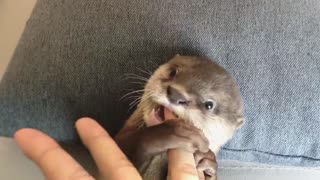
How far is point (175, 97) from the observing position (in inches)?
37.7

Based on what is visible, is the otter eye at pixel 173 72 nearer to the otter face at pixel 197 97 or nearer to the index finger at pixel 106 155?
the otter face at pixel 197 97

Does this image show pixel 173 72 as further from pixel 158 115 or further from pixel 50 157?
pixel 50 157

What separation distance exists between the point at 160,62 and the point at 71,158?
46 centimetres

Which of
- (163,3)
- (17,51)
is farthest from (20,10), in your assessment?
(163,3)

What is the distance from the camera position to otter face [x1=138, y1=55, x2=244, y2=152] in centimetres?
99

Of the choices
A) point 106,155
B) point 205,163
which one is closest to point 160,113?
point 205,163

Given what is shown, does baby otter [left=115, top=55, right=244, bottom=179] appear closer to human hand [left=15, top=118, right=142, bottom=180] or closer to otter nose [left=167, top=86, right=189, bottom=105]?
otter nose [left=167, top=86, right=189, bottom=105]

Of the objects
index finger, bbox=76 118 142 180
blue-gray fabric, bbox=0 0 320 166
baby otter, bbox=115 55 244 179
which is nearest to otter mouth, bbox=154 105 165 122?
baby otter, bbox=115 55 244 179

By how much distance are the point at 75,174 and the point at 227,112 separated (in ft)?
1.46

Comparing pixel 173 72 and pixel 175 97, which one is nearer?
pixel 175 97

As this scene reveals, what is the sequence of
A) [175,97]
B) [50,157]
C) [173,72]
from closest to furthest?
[50,157] < [175,97] < [173,72]

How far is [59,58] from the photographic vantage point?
1104mm

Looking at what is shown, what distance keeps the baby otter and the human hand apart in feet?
0.58

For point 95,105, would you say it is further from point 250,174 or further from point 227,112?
point 250,174
